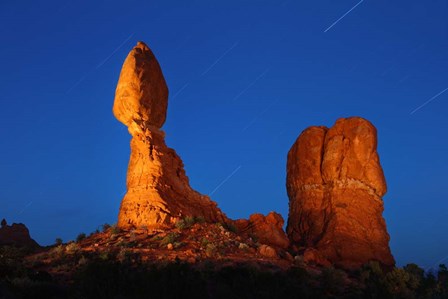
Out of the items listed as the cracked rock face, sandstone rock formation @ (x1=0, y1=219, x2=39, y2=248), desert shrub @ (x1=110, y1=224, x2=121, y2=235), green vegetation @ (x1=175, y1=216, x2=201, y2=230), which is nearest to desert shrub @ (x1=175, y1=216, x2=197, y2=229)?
green vegetation @ (x1=175, y1=216, x2=201, y2=230)

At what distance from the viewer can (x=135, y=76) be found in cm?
2836

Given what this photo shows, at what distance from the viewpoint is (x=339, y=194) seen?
31156 millimetres

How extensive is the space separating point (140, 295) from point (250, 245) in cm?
1029

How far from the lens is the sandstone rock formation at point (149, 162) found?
25.4m

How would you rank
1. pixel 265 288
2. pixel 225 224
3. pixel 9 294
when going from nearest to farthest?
pixel 9 294 < pixel 265 288 < pixel 225 224

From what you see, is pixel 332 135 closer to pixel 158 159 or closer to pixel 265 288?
pixel 158 159

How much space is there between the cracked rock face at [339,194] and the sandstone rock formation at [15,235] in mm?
16757

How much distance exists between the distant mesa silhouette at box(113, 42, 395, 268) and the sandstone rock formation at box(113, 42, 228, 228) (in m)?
0.05

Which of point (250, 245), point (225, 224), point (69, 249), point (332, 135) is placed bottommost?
point (69, 249)

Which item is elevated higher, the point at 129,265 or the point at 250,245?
the point at 250,245

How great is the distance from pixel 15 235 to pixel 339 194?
66.3ft

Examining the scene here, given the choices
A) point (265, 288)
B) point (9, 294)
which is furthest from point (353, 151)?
point (9, 294)

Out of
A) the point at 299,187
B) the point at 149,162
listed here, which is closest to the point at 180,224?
the point at 149,162

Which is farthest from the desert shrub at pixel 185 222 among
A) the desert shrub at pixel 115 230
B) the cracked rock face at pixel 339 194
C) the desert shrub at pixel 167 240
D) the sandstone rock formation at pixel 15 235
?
the sandstone rock formation at pixel 15 235
